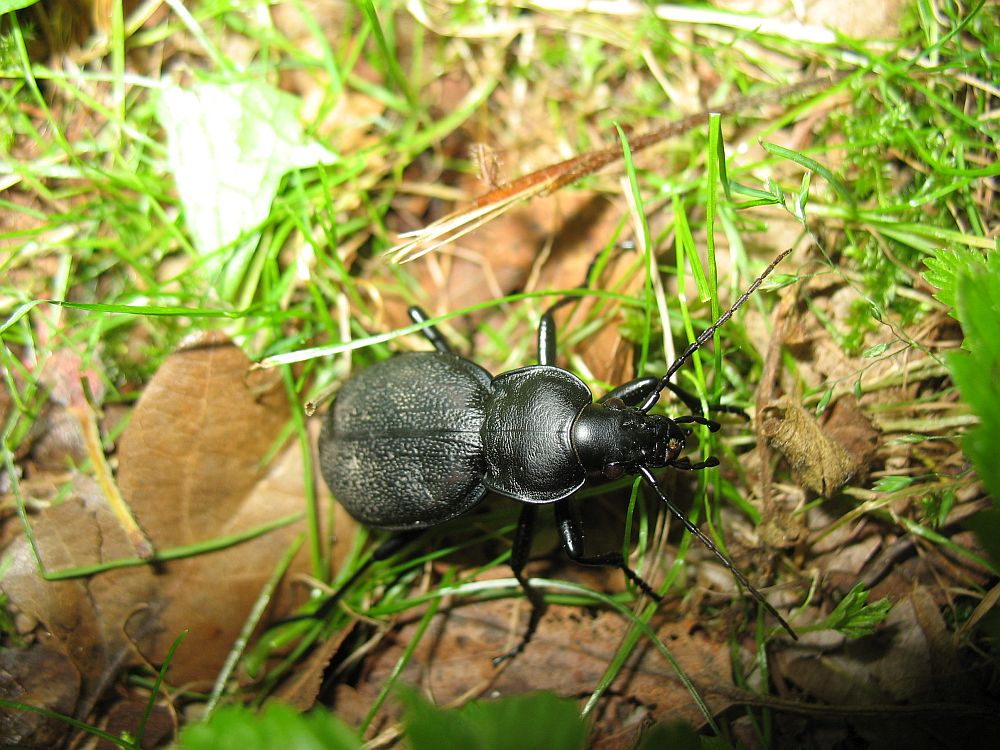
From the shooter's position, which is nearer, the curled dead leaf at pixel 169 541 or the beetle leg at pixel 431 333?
the curled dead leaf at pixel 169 541

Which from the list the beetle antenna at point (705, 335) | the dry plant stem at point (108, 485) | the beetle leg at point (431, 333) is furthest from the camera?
the beetle leg at point (431, 333)

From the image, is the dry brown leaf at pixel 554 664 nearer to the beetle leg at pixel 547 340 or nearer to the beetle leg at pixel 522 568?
the beetle leg at pixel 522 568

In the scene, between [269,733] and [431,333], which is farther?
[431,333]

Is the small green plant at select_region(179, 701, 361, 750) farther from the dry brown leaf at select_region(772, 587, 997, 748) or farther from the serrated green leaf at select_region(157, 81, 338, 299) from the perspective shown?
the serrated green leaf at select_region(157, 81, 338, 299)

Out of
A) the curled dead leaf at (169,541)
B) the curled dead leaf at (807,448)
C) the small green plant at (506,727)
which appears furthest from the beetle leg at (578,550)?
the curled dead leaf at (169,541)

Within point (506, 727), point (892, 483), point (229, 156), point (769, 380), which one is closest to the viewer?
point (506, 727)

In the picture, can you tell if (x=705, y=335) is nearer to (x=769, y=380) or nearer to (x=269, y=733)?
(x=769, y=380)

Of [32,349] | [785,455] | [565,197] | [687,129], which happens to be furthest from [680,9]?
[32,349]

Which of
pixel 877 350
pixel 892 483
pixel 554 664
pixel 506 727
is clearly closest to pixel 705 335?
pixel 877 350
